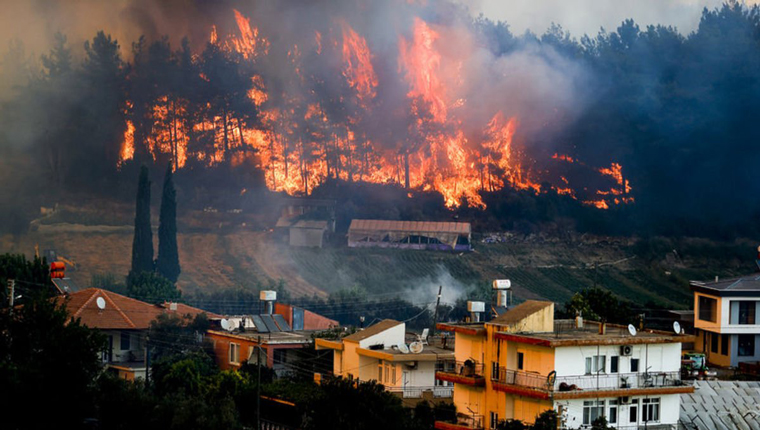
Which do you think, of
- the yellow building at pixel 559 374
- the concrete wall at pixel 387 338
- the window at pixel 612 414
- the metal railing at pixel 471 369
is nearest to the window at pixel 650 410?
the yellow building at pixel 559 374

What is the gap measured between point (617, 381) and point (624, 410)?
3.20 feet

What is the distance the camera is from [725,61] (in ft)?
388

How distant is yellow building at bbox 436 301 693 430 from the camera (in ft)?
128

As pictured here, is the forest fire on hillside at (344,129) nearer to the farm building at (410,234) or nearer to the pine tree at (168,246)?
the farm building at (410,234)

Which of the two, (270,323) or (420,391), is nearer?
(420,391)

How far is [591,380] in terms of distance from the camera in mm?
39719

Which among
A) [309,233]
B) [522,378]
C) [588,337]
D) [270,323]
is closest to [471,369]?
[522,378]

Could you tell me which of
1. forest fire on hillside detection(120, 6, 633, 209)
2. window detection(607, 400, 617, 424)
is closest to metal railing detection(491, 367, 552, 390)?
window detection(607, 400, 617, 424)

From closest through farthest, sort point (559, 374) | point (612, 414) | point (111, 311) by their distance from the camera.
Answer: point (559, 374)
point (612, 414)
point (111, 311)

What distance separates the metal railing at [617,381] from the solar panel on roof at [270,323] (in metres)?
22.5

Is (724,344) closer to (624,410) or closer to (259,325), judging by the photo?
(624,410)

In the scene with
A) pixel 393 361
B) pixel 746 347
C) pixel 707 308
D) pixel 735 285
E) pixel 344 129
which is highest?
pixel 344 129

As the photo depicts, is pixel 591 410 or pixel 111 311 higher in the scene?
pixel 111 311

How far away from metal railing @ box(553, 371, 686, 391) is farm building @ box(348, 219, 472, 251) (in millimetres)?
60825
